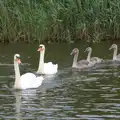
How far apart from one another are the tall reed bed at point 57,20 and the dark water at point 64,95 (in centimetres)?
287

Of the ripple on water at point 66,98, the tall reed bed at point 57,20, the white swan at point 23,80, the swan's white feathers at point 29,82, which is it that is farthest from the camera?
the tall reed bed at point 57,20

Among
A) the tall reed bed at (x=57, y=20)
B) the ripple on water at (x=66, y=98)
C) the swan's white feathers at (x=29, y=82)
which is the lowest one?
the ripple on water at (x=66, y=98)

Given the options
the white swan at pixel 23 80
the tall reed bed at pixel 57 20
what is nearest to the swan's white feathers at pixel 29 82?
the white swan at pixel 23 80

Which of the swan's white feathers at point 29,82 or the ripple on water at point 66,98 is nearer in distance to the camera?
the ripple on water at point 66,98

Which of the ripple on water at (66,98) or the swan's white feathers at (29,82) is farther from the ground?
the swan's white feathers at (29,82)

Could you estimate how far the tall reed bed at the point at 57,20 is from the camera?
2158 centimetres

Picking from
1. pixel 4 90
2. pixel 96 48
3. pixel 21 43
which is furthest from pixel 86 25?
pixel 4 90

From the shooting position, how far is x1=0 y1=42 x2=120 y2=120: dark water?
11188 mm

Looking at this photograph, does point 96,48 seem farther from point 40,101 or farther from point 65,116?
point 65,116

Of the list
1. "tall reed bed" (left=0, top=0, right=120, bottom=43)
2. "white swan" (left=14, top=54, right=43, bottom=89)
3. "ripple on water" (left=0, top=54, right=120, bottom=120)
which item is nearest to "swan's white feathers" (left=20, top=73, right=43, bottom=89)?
"white swan" (left=14, top=54, right=43, bottom=89)

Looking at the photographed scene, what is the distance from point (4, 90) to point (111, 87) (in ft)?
8.69

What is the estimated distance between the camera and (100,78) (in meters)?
15.0

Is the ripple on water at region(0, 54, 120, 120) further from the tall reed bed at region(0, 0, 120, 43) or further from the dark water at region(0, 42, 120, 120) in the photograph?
the tall reed bed at region(0, 0, 120, 43)

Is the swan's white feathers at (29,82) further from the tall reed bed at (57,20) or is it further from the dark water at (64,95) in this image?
the tall reed bed at (57,20)
